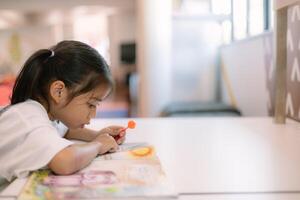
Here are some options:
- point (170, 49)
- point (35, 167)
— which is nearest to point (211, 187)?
point (35, 167)

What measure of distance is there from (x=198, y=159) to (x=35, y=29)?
25.9ft

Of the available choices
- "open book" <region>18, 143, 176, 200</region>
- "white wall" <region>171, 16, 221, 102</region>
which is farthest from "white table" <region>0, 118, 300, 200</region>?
"white wall" <region>171, 16, 221, 102</region>

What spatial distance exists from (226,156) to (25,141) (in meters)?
0.38

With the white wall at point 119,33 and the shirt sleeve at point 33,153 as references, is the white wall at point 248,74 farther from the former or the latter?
the white wall at point 119,33

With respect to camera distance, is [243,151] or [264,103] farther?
[264,103]

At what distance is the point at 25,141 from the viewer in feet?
2.01

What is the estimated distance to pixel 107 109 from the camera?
3605 millimetres

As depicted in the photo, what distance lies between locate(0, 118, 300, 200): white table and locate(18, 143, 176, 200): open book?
0.08ft

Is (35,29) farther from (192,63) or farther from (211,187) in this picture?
(211,187)

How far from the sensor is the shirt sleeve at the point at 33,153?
0.59 m

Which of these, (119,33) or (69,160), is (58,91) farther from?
(119,33)

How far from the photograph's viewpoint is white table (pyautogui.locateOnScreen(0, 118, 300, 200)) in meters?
0.53

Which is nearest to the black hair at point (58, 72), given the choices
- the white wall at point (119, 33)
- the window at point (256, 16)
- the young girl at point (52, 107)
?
the young girl at point (52, 107)

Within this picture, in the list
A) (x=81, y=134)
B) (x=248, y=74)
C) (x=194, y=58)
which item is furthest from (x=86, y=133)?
(x=194, y=58)
